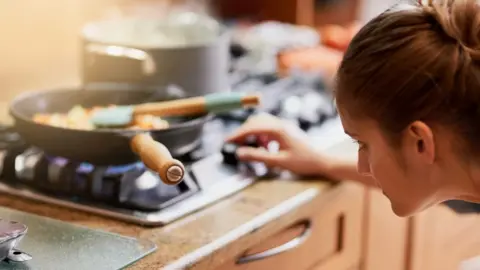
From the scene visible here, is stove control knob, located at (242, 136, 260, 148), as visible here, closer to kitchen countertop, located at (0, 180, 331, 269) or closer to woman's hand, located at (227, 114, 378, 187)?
woman's hand, located at (227, 114, 378, 187)

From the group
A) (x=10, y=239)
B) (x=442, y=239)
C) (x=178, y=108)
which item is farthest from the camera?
(x=442, y=239)

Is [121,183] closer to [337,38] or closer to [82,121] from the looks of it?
[82,121]

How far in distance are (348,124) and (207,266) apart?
0.26 m

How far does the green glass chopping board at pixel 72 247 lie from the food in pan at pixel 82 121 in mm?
216

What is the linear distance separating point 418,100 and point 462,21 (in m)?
0.11

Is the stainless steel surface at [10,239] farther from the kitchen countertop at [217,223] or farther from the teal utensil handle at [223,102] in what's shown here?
Answer: the teal utensil handle at [223,102]

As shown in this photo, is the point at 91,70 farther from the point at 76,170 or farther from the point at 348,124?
the point at 348,124

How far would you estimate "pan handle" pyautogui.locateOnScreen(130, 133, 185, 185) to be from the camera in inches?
42.0

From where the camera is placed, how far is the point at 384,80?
3.31ft

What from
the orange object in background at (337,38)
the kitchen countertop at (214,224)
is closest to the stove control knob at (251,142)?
the kitchen countertop at (214,224)

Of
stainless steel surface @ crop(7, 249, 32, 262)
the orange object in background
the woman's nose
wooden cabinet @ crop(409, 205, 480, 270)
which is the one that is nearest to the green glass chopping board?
stainless steel surface @ crop(7, 249, 32, 262)

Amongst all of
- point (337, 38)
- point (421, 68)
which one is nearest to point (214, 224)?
point (421, 68)

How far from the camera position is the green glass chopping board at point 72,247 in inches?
38.9

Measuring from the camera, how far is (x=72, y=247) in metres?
1.04
